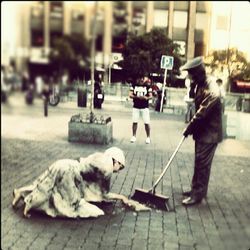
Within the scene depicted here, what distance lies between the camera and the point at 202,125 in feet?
6.96

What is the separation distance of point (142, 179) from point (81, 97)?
749 millimetres

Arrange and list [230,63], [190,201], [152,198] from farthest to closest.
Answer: [152,198]
[190,201]
[230,63]

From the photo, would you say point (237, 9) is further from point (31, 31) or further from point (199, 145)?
point (31, 31)

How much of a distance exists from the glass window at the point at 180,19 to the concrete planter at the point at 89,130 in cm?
47

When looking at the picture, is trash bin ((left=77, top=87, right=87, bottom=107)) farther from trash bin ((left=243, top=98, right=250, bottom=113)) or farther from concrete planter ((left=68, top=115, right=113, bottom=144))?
trash bin ((left=243, top=98, right=250, bottom=113))

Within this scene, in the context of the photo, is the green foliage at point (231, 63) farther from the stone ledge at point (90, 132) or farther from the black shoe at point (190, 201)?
the black shoe at point (190, 201)

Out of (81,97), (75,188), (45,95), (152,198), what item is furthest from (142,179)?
(45,95)

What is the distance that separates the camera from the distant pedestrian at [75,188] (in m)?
2.21

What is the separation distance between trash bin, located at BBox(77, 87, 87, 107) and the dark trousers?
56cm

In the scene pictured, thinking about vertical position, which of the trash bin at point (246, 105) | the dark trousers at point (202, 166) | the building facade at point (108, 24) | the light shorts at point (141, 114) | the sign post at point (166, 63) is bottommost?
the dark trousers at point (202, 166)

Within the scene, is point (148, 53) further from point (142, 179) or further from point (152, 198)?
point (152, 198)

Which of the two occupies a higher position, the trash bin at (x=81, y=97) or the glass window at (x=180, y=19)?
the glass window at (x=180, y=19)

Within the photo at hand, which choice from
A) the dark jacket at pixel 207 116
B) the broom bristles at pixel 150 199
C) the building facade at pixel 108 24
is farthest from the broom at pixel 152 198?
the building facade at pixel 108 24

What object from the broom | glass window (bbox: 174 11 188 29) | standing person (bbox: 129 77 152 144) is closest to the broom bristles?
the broom
